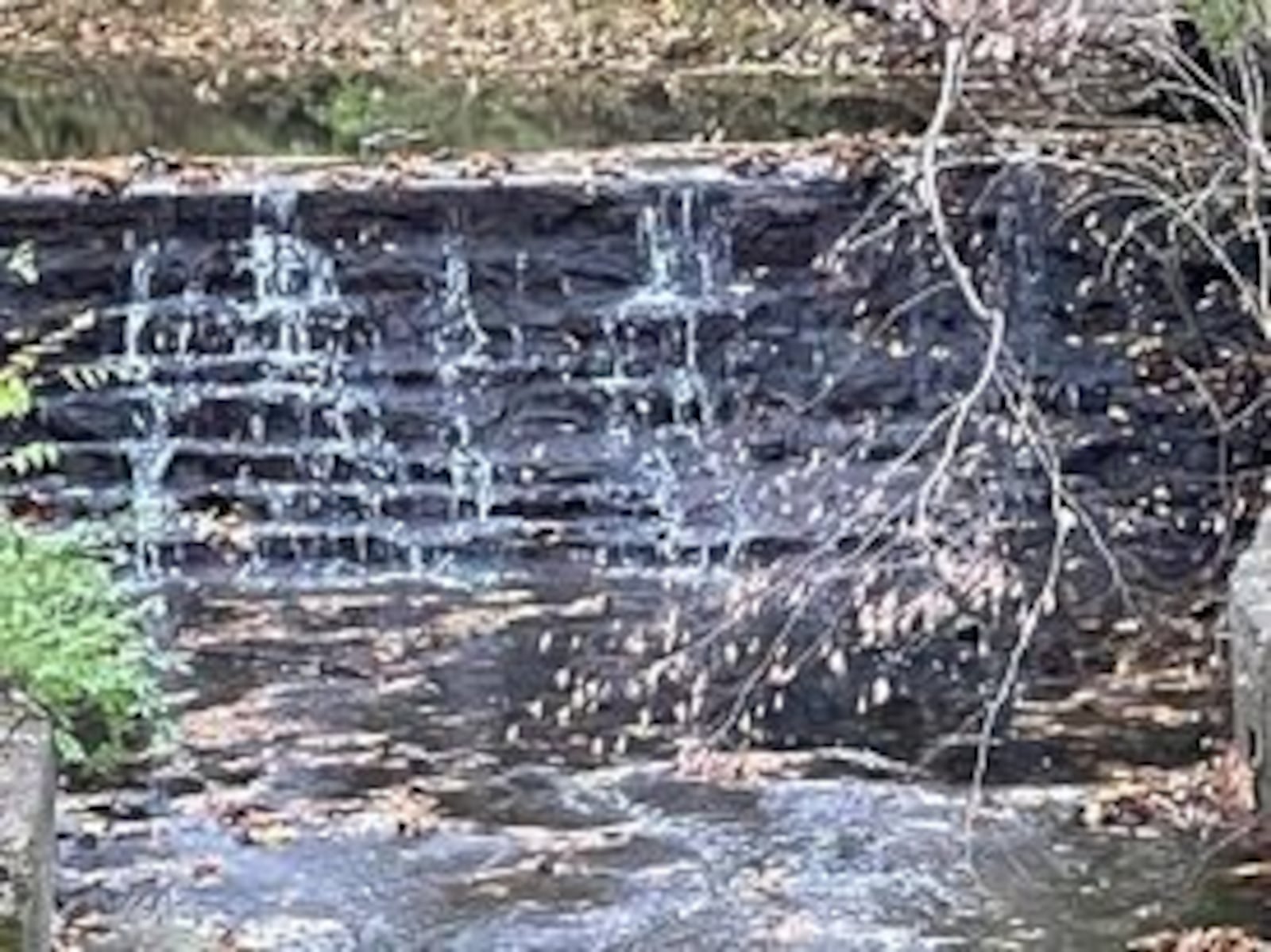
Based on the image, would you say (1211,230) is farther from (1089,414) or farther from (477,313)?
(477,313)

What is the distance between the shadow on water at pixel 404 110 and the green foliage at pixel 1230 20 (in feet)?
16.5

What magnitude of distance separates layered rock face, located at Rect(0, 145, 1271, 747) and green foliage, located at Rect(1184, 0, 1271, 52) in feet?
4.81

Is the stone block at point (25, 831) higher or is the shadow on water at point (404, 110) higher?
the stone block at point (25, 831)

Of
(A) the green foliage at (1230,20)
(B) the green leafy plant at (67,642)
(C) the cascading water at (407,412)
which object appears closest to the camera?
(B) the green leafy plant at (67,642)

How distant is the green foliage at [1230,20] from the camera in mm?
7434

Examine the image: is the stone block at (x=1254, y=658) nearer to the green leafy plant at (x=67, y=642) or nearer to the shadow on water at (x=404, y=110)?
the green leafy plant at (x=67, y=642)

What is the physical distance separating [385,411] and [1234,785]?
171 inches

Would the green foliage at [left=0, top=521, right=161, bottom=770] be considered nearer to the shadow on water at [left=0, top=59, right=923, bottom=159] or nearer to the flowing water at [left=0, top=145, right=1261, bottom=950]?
the flowing water at [left=0, top=145, right=1261, bottom=950]

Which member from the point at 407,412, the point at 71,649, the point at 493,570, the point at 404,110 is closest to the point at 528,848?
the point at 71,649

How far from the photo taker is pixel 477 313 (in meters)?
10.5

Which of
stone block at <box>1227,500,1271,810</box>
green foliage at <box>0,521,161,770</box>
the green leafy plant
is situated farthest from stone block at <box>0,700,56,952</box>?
stone block at <box>1227,500,1271,810</box>

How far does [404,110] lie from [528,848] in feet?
29.1

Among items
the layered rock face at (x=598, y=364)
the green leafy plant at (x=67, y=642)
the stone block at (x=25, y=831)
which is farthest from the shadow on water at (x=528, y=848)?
the layered rock face at (x=598, y=364)

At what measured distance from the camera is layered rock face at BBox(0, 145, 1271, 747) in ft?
32.6
